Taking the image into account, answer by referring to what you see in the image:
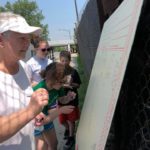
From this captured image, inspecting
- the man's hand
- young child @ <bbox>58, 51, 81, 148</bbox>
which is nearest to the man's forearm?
the man's hand

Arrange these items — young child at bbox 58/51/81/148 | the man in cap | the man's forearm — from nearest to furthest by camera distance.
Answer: the man's forearm
the man in cap
young child at bbox 58/51/81/148

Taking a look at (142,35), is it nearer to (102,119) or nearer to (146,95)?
(146,95)

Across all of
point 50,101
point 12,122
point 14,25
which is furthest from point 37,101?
point 50,101

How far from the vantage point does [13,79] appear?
2592mm

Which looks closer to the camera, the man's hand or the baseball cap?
the man's hand

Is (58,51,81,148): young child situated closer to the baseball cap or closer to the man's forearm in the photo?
the baseball cap

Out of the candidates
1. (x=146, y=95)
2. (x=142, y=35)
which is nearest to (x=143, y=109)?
(x=146, y=95)

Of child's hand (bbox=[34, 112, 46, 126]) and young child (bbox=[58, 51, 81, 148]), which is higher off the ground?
child's hand (bbox=[34, 112, 46, 126])

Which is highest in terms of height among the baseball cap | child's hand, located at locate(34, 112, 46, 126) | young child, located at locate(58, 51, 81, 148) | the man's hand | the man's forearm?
the baseball cap

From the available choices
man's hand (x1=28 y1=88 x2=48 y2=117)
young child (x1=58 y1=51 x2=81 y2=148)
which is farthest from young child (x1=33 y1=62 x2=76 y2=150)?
young child (x1=58 y1=51 x2=81 y2=148)

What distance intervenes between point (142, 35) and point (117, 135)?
81cm

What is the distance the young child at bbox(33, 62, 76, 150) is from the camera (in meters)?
3.78

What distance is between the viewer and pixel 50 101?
4.70 metres

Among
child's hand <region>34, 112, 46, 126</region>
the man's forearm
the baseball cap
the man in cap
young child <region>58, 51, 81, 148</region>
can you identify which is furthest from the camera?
young child <region>58, 51, 81, 148</region>
